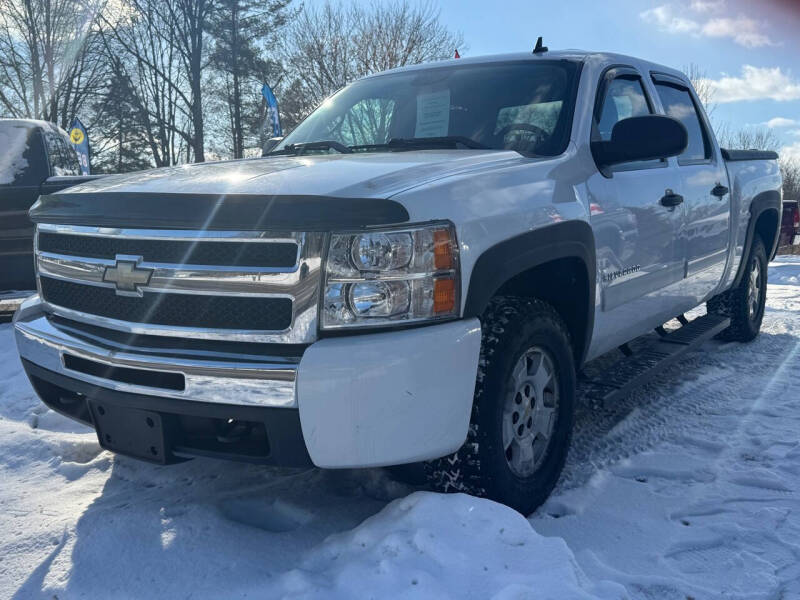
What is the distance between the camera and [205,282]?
7.02ft

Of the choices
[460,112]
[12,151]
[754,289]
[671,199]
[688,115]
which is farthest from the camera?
[12,151]

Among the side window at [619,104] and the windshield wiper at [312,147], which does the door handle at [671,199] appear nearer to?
→ the side window at [619,104]

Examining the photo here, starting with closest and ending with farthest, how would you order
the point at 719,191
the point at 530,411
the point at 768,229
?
the point at 530,411 → the point at 719,191 → the point at 768,229

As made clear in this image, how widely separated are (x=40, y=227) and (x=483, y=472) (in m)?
1.97

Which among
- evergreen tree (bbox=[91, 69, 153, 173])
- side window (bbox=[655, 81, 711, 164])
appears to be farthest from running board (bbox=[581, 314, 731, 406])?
evergreen tree (bbox=[91, 69, 153, 173])

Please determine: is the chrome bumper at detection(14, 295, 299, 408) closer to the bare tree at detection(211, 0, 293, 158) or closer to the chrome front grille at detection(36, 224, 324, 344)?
the chrome front grille at detection(36, 224, 324, 344)

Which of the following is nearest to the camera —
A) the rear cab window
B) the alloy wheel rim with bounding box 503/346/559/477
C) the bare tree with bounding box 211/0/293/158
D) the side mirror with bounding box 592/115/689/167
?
the alloy wheel rim with bounding box 503/346/559/477

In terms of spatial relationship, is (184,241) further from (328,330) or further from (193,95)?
(193,95)

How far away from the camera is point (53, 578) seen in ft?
7.34

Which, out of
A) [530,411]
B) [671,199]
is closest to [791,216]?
[671,199]

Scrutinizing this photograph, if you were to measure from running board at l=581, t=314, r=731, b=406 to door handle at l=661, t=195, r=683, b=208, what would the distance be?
34.7 inches

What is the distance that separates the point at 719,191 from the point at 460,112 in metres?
2.01

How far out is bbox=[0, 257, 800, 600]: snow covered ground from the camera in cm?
207

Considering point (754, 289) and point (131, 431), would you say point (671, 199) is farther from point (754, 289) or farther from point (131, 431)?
point (131, 431)
